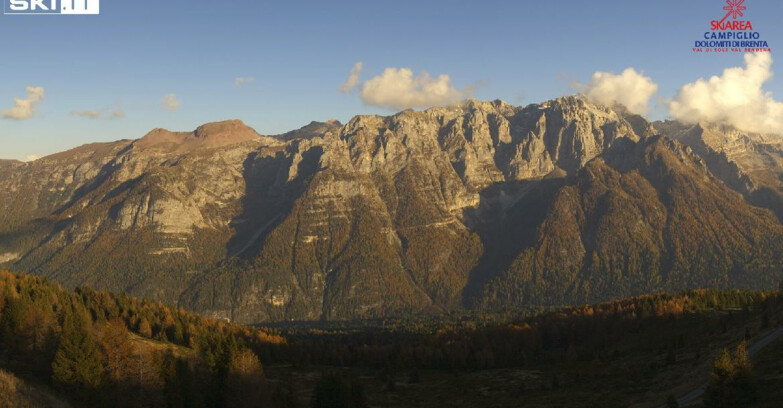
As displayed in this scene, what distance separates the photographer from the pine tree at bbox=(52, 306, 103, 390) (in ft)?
324

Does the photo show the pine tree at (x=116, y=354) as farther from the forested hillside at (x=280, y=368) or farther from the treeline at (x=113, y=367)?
the forested hillside at (x=280, y=368)

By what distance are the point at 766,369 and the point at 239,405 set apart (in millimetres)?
82123

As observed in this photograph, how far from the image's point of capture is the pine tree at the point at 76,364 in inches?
3893

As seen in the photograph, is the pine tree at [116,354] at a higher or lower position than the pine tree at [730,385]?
higher

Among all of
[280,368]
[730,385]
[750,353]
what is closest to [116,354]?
[280,368]

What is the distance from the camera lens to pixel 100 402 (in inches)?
3826

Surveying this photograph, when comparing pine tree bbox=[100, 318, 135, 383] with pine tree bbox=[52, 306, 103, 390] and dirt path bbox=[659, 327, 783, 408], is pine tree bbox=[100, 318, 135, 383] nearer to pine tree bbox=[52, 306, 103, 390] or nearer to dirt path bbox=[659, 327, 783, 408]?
pine tree bbox=[52, 306, 103, 390]

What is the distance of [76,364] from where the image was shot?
9962 cm

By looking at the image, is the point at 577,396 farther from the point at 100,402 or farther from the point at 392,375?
the point at 100,402

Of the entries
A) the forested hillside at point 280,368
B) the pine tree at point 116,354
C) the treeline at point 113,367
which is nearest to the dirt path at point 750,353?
the forested hillside at point 280,368

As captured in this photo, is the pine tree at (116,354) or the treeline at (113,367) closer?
the treeline at (113,367)

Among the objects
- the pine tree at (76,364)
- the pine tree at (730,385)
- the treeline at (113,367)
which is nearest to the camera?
the pine tree at (730,385)

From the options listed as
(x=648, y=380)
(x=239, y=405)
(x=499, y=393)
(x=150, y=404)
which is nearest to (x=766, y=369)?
(x=648, y=380)

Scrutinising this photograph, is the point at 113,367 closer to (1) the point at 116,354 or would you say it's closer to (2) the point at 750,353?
(1) the point at 116,354
